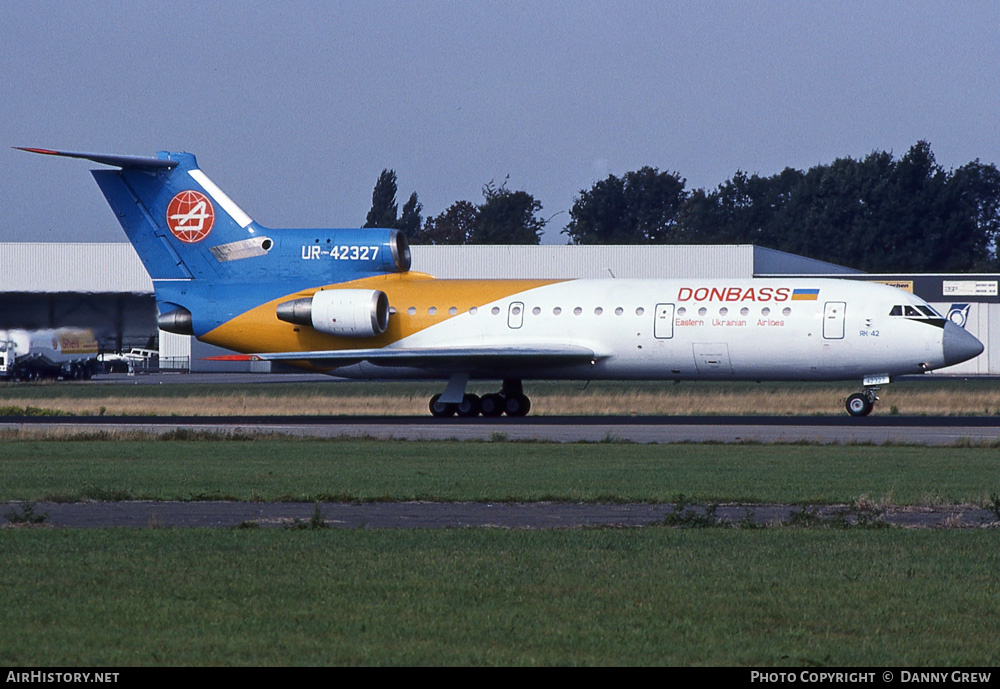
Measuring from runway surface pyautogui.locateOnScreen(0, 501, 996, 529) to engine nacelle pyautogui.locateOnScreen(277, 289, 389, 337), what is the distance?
17.6 m

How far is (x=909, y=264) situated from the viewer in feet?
339

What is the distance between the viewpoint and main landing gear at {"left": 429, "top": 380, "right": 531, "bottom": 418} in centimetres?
3328

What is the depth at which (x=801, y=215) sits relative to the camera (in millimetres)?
112750

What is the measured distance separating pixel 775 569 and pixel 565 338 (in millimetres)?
22243

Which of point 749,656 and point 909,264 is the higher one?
point 909,264

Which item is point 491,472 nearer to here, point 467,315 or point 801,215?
point 467,315

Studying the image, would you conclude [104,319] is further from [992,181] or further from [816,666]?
[992,181]

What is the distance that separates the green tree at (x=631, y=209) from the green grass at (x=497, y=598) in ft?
367

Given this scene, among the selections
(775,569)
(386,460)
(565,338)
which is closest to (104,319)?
(565,338)

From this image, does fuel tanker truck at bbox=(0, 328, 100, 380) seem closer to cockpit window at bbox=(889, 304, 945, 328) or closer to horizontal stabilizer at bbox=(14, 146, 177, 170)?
horizontal stabilizer at bbox=(14, 146, 177, 170)

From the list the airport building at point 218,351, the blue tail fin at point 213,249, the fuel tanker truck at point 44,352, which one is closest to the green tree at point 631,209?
the airport building at point 218,351

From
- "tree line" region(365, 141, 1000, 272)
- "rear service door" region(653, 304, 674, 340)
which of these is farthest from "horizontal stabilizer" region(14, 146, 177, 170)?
"tree line" region(365, 141, 1000, 272)

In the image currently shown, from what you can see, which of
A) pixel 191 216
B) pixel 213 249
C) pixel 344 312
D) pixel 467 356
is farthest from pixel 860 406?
pixel 191 216
